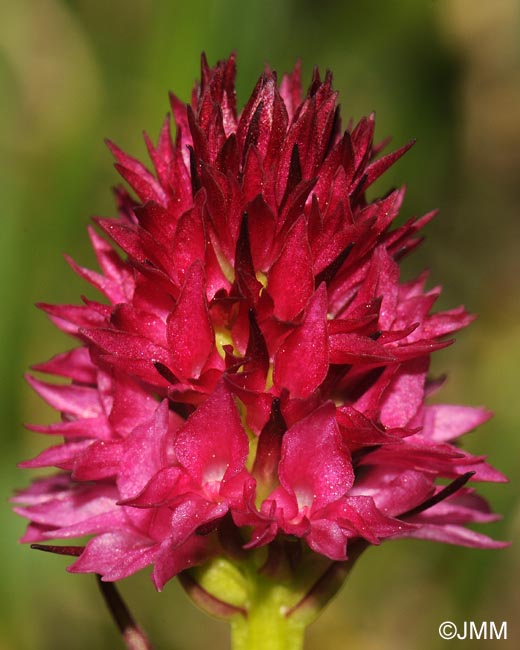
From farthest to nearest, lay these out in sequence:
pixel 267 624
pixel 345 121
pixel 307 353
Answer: pixel 345 121 → pixel 267 624 → pixel 307 353

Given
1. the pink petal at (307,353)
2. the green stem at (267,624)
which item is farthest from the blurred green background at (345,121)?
the pink petal at (307,353)

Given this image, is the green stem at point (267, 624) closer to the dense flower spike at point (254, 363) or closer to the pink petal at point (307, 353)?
the dense flower spike at point (254, 363)

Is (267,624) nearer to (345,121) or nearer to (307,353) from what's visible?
(307,353)

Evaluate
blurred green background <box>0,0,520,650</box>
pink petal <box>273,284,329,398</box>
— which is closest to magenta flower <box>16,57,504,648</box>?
pink petal <box>273,284,329,398</box>

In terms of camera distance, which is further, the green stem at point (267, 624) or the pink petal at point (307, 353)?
the green stem at point (267, 624)

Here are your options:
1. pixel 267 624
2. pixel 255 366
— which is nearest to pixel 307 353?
pixel 255 366

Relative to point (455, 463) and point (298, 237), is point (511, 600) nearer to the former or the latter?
point (455, 463)

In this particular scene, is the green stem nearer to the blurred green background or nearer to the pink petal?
the pink petal
